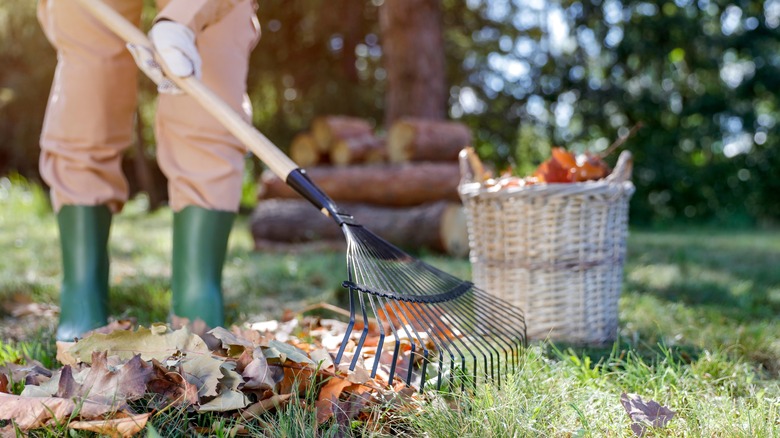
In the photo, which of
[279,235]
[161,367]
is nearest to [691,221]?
[279,235]

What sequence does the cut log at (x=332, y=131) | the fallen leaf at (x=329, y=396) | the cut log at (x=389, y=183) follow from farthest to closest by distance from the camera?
the cut log at (x=332, y=131)
the cut log at (x=389, y=183)
the fallen leaf at (x=329, y=396)

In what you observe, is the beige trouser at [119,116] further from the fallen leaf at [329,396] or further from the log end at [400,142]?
the log end at [400,142]

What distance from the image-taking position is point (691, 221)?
704 cm

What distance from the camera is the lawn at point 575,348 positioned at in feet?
3.56

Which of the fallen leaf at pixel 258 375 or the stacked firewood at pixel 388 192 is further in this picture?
the stacked firewood at pixel 388 192

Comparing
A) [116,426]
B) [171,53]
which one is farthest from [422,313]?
[171,53]

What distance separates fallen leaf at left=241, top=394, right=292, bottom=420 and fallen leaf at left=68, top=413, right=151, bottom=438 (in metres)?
0.15

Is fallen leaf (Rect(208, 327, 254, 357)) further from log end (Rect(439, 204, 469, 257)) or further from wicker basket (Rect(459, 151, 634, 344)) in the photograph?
log end (Rect(439, 204, 469, 257))

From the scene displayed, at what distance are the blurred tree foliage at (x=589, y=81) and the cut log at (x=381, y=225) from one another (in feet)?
10.2

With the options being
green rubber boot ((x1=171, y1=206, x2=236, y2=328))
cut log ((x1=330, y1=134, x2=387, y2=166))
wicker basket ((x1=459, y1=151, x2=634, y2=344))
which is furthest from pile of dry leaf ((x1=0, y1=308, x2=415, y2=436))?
cut log ((x1=330, y1=134, x2=387, y2=166))

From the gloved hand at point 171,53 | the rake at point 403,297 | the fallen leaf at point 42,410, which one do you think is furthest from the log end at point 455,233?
the fallen leaf at point 42,410

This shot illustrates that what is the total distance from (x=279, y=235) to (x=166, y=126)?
2.52 meters

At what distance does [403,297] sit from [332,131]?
11.6 feet

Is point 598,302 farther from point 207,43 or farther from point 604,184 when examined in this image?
point 207,43
